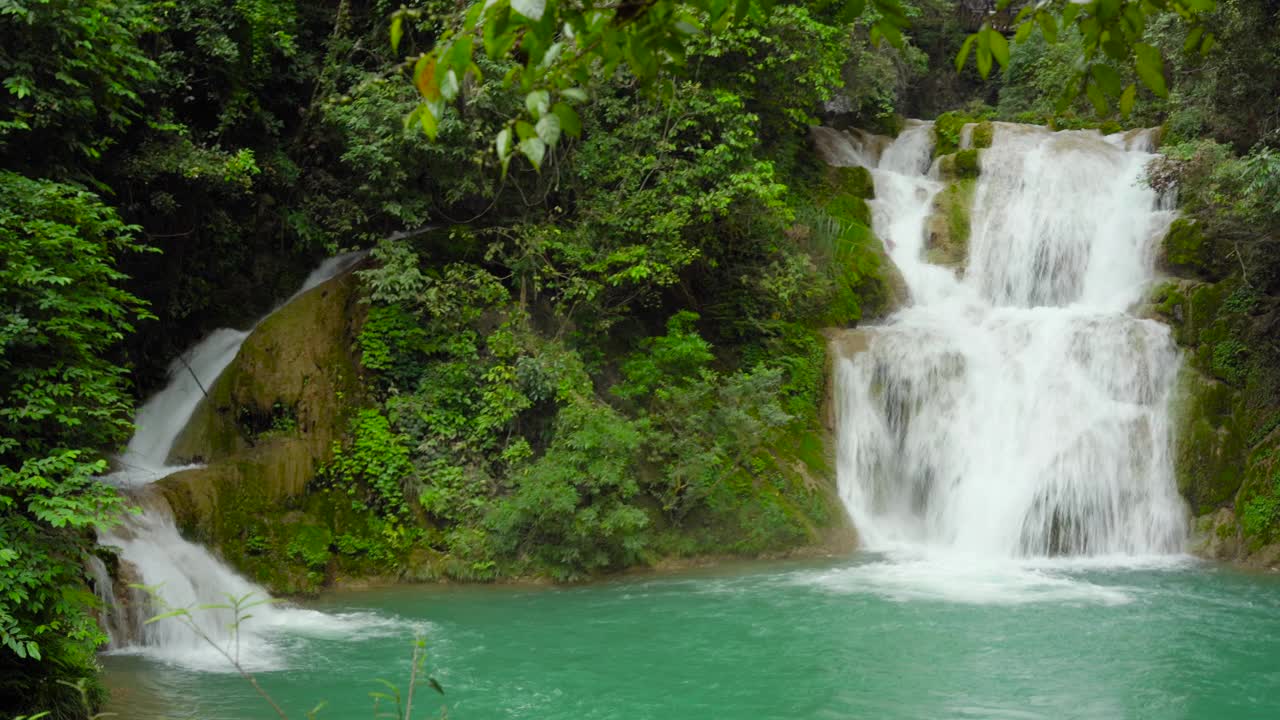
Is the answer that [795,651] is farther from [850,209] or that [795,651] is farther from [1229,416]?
[850,209]

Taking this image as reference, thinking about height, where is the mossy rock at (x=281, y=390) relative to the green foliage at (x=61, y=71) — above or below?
below

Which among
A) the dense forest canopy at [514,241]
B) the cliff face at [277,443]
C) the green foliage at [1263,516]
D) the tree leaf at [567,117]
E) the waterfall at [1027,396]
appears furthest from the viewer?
the waterfall at [1027,396]

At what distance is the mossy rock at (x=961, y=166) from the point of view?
1883 centimetres

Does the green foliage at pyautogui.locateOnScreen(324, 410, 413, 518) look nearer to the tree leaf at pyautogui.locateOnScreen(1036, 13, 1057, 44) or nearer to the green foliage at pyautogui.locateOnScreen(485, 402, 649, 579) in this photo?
the green foliage at pyautogui.locateOnScreen(485, 402, 649, 579)

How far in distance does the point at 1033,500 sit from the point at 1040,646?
15.6ft

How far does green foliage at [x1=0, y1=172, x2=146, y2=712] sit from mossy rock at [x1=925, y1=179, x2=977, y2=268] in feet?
44.3

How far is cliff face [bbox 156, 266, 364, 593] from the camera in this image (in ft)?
35.5

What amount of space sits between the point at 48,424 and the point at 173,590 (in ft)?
9.70

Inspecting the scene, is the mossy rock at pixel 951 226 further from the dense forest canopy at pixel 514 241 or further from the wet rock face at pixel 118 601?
the wet rock face at pixel 118 601

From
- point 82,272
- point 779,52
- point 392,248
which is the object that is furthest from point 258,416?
point 779,52

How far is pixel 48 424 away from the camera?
23.5 feet

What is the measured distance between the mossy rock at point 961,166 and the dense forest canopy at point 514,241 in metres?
3.75

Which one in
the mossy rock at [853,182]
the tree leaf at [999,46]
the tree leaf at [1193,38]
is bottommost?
the tree leaf at [999,46]

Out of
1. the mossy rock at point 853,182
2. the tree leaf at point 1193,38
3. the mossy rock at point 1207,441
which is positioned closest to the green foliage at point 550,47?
the tree leaf at point 1193,38
